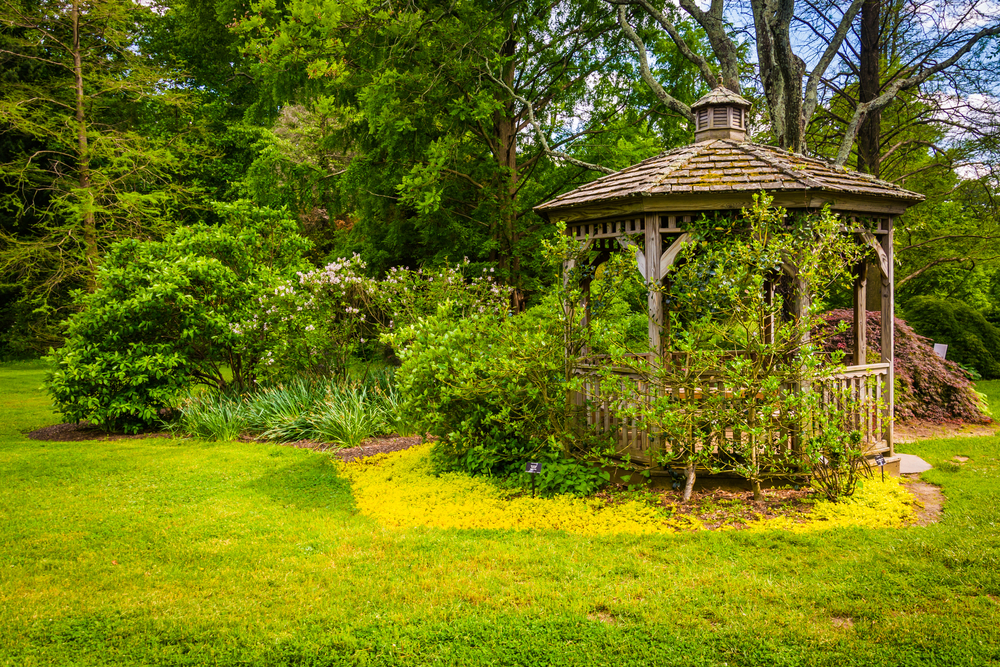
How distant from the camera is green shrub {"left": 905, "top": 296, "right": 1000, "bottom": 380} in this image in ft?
51.9

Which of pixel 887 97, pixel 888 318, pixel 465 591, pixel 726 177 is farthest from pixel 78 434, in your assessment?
pixel 887 97

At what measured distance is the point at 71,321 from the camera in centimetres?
1142

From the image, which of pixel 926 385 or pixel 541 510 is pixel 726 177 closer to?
pixel 541 510

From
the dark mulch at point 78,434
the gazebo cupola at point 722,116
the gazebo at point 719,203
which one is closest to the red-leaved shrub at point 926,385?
the gazebo at point 719,203

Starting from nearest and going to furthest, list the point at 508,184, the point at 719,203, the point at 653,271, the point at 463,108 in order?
the point at 719,203, the point at 653,271, the point at 463,108, the point at 508,184

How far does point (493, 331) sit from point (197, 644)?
14.6 ft

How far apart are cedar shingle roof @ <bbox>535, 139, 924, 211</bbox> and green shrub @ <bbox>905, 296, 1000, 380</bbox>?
9.76m

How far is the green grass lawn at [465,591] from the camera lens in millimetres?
4109

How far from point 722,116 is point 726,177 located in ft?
5.56

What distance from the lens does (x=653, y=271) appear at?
7156mm

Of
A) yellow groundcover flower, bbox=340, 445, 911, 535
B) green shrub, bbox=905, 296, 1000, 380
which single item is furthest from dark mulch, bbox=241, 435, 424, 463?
green shrub, bbox=905, 296, 1000, 380

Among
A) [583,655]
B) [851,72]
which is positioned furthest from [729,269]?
[851,72]

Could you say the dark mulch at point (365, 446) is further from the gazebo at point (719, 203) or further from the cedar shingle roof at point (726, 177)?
the cedar shingle roof at point (726, 177)

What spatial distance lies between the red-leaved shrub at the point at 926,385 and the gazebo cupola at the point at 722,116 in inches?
174
